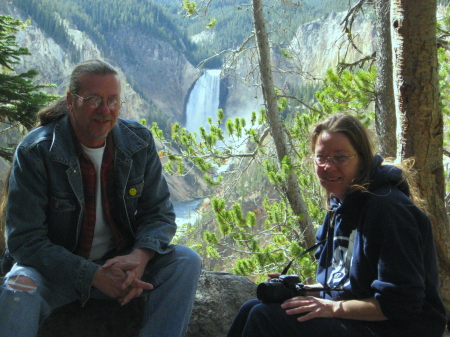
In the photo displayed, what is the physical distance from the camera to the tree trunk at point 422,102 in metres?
2.56

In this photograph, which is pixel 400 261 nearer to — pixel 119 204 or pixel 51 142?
pixel 119 204

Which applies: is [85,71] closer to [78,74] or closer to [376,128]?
[78,74]

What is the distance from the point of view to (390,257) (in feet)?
4.72

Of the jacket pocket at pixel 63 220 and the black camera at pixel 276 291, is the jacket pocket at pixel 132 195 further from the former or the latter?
the black camera at pixel 276 291

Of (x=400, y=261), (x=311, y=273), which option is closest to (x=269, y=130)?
(x=311, y=273)

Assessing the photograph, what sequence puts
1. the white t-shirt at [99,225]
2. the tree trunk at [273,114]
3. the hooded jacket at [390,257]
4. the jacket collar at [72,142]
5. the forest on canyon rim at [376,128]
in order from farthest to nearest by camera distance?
the tree trunk at [273,114], the forest on canyon rim at [376,128], the white t-shirt at [99,225], the jacket collar at [72,142], the hooded jacket at [390,257]

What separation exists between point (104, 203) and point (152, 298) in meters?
0.53

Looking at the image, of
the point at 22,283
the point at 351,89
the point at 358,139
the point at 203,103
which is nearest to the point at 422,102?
the point at 358,139

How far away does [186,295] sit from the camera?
6.49ft

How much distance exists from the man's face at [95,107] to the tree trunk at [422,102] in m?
1.76

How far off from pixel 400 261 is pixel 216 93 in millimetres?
45535

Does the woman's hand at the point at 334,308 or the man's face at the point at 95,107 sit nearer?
the woman's hand at the point at 334,308

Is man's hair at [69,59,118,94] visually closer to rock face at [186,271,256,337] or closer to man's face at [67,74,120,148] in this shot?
man's face at [67,74,120,148]

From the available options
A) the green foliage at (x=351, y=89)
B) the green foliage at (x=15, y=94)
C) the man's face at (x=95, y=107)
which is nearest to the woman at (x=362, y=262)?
the man's face at (x=95, y=107)
